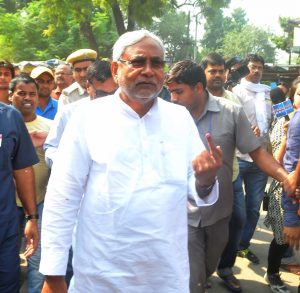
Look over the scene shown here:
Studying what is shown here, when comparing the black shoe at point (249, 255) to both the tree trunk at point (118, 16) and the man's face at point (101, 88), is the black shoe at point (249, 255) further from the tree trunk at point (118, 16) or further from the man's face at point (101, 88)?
the tree trunk at point (118, 16)

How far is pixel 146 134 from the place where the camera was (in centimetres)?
212

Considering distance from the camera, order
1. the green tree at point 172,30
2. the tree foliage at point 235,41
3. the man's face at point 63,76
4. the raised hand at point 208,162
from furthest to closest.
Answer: the tree foliage at point 235,41 → the green tree at point 172,30 → the man's face at point 63,76 → the raised hand at point 208,162

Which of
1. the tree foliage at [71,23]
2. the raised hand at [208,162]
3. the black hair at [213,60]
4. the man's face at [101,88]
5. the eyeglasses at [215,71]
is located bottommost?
the raised hand at [208,162]

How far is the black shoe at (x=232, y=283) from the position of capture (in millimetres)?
4105

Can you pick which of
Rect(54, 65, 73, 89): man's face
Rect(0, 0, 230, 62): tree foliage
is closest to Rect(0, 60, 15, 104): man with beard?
Rect(54, 65, 73, 89): man's face

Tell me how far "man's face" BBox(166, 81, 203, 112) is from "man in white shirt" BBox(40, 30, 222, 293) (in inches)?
43.2

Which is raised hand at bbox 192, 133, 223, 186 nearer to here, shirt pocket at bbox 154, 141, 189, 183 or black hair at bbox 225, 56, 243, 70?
shirt pocket at bbox 154, 141, 189, 183

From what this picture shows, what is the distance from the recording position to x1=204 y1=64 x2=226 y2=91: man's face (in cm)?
446

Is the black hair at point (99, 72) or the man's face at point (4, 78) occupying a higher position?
the black hair at point (99, 72)

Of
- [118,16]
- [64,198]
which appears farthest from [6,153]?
[118,16]

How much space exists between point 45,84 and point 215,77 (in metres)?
1.89

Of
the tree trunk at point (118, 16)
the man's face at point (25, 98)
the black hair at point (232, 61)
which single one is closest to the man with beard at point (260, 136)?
the black hair at point (232, 61)

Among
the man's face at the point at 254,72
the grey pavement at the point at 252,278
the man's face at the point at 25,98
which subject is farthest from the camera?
the man's face at the point at 254,72

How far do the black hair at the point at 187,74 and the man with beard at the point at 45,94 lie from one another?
2074 millimetres
